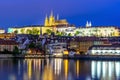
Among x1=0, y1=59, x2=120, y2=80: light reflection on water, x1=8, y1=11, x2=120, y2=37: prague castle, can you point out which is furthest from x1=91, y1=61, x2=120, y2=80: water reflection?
x1=8, y1=11, x2=120, y2=37: prague castle

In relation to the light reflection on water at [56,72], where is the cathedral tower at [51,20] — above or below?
above

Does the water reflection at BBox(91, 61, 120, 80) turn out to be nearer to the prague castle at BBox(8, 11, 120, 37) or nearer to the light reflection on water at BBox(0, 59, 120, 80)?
the light reflection on water at BBox(0, 59, 120, 80)

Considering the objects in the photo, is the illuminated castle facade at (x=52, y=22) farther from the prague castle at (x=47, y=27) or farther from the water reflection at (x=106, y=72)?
the water reflection at (x=106, y=72)

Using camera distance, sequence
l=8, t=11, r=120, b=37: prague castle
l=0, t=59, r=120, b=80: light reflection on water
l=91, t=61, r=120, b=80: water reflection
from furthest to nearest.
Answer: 1. l=8, t=11, r=120, b=37: prague castle
2. l=91, t=61, r=120, b=80: water reflection
3. l=0, t=59, r=120, b=80: light reflection on water

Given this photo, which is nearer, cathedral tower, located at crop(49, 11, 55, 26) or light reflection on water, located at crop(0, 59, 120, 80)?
light reflection on water, located at crop(0, 59, 120, 80)

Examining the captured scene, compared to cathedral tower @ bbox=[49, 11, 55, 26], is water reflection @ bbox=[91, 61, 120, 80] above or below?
below

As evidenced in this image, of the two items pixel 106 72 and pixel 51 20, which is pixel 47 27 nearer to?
pixel 51 20

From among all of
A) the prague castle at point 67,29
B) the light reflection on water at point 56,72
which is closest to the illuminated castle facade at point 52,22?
the prague castle at point 67,29

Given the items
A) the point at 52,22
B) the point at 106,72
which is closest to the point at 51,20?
the point at 52,22

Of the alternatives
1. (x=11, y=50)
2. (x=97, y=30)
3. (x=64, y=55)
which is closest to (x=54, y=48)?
(x=64, y=55)

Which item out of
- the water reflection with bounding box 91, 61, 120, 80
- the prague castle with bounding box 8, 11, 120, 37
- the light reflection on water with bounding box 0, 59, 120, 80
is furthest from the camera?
the prague castle with bounding box 8, 11, 120, 37

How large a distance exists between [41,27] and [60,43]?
100 feet

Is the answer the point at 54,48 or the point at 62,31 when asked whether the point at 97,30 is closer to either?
the point at 62,31

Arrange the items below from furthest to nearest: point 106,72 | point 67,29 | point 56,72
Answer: point 67,29 → point 106,72 → point 56,72
